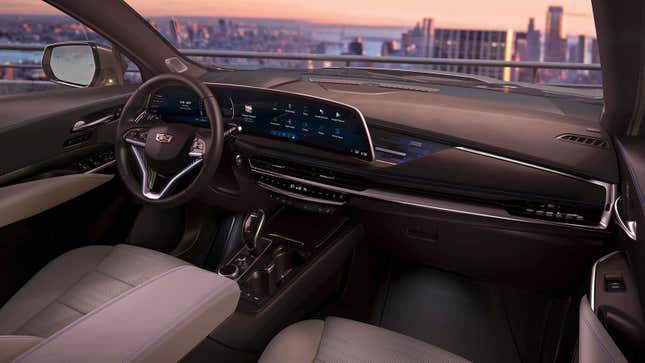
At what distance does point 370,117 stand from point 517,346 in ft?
3.38

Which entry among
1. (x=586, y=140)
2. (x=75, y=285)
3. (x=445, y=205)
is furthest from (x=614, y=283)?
(x=75, y=285)

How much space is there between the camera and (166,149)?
71.7 inches

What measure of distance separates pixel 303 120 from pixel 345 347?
877mm

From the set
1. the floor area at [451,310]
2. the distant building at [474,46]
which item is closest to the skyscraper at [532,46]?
the distant building at [474,46]

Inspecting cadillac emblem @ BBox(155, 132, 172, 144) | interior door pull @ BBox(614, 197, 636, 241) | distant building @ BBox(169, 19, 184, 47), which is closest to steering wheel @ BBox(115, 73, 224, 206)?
cadillac emblem @ BBox(155, 132, 172, 144)

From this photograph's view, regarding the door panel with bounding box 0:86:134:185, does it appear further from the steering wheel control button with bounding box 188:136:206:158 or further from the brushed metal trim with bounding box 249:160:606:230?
the brushed metal trim with bounding box 249:160:606:230

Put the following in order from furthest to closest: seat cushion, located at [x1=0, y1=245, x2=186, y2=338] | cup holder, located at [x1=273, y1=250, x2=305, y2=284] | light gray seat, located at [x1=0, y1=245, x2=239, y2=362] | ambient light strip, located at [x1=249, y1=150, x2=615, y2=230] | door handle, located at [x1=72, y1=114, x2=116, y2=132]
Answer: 1. door handle, located at [x1=72, y1=114, x2=116, y2=132]
2. cup holder, located at [x1=273, y1=250, x2=305, y2=284]
3. ambient light strip, located at [x1=249, y1=150, x2=615, y2=230]
4. seat cushion, located at [x1=0, y1=245, x2=186, y2=338]
5. light gray seat, located at [x1=0, y1=245, x2=239, y2=362]

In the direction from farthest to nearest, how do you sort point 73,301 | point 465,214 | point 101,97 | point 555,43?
point 555,43 → point 101,97 → point 465,214 → point 73,301

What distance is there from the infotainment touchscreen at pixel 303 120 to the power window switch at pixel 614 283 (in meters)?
0.82

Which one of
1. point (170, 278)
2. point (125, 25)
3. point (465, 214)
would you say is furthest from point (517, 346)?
point (125, 25)

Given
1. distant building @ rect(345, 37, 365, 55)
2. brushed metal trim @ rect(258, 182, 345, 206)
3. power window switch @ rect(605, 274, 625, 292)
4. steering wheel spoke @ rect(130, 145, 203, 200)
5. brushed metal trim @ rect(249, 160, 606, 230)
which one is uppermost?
distant building @ rect(345, 37, 365, 55)

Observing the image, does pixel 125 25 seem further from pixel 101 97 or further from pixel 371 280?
pixel 371 280

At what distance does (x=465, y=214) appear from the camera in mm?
1880

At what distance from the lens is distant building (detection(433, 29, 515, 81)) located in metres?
3.74
